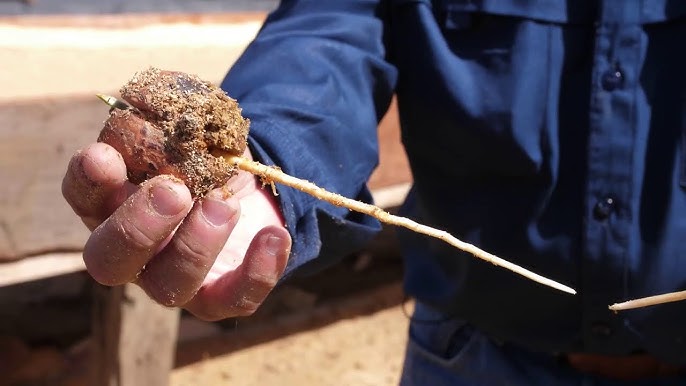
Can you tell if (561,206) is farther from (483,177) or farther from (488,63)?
(488,63)

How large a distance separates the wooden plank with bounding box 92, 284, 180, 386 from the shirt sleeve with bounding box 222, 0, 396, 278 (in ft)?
4.44

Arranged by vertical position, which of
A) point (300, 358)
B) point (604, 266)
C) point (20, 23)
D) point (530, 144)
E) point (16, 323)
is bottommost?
point (300, 358)

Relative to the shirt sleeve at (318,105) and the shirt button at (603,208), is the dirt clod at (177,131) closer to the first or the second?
the shirt sleeve at (318,105)

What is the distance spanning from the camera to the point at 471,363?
1556 mm

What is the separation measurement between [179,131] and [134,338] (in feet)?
5.53

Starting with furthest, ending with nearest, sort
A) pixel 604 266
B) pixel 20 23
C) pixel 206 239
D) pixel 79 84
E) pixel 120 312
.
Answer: pixel 20 23, pixel 79 84, pixel 120 312, pixel 604 266, pixel 206 239

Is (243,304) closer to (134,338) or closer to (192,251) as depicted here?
(192,251)

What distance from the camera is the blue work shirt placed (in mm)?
1343

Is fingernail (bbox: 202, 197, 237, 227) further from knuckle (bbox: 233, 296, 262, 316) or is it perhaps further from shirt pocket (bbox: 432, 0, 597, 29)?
shirt pocket (bbox: 432, 0, 597, 29)

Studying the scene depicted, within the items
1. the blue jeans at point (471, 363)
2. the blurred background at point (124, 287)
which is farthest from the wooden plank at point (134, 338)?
the blue jeans at point (471, 363)

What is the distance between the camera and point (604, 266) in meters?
1.38

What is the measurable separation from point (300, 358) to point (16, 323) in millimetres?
1130

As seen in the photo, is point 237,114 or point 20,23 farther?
point 20,23

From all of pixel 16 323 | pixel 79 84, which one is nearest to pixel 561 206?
pixel 79 84
